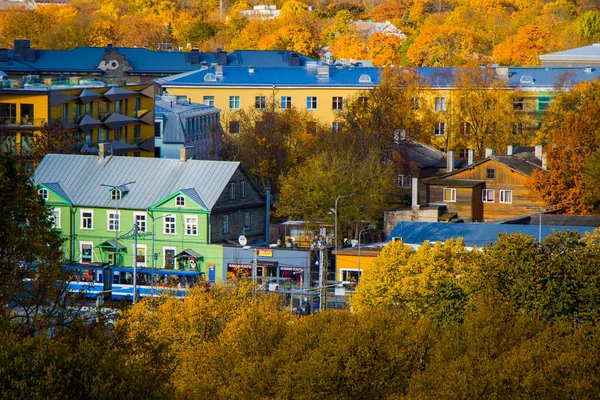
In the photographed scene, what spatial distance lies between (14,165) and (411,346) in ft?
32.9

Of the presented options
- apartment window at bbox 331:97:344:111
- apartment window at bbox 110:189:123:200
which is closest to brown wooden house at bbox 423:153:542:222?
apartment window at bbox 110:189:123:200

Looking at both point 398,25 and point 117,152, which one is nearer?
point 117,152

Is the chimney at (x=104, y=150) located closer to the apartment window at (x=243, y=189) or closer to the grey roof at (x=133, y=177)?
the grey roof at (x=133, y=177)

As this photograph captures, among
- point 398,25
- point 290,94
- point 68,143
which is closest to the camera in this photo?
point 68,143

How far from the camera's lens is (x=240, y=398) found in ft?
107

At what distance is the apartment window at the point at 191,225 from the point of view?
5598 centimetres

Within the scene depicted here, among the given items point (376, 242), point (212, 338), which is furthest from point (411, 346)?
point (376, 242)

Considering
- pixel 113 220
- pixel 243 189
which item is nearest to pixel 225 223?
pixel 243 189

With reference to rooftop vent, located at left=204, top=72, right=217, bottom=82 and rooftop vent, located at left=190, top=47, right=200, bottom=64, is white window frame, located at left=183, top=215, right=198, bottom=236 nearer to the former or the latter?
rooftop vent, located at left=204, top=72, right=217, bottom=82

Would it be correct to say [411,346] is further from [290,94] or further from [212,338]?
[290,94]

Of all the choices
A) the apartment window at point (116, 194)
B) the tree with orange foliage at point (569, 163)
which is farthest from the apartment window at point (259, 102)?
the apartment window at point (116, 194)

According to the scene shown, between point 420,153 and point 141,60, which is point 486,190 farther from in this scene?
point 141,60

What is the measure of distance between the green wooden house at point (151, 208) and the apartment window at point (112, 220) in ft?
0.13

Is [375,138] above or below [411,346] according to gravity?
above
